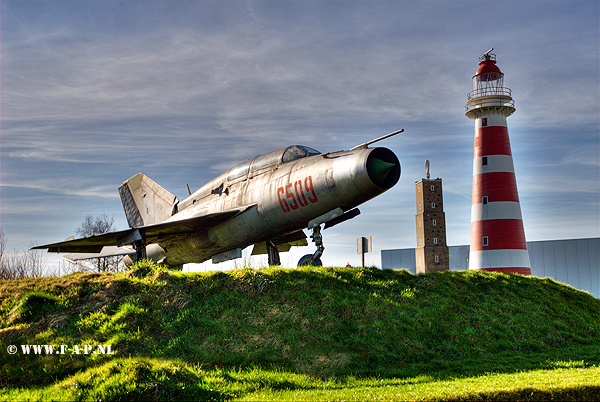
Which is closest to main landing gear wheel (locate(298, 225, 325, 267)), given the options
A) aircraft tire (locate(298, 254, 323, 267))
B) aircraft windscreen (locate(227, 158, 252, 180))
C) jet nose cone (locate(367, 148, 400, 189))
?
aircraft tire (locate(298, 254, 323, 267))

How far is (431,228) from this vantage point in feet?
136

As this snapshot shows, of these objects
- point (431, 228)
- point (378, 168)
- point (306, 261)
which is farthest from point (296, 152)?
point (431, 228)

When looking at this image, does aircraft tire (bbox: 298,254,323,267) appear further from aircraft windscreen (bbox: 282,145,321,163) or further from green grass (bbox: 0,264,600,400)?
aircraft windscreen (bbox: 282,145,321,163)

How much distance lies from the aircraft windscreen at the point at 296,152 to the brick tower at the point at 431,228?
28.4 metres

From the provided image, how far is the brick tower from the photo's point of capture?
40938mm

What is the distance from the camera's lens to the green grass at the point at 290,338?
847 centimetres

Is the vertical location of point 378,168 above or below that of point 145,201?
below

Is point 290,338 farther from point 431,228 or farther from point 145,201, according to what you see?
point 431,228

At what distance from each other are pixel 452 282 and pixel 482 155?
17.6 m

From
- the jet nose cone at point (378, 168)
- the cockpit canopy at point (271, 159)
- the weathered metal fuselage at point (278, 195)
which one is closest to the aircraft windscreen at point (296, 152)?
the cockpit canopy at point (271, 159)

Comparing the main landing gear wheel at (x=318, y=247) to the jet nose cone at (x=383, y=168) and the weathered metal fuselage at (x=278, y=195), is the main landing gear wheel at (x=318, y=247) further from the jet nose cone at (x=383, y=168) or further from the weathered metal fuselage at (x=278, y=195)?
the jet nose cone at (x=383, y=168)

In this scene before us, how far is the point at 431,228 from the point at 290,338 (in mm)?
33119

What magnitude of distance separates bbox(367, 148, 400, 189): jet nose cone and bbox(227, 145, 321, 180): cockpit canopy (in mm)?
2543

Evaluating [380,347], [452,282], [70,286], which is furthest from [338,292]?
[70,286]
